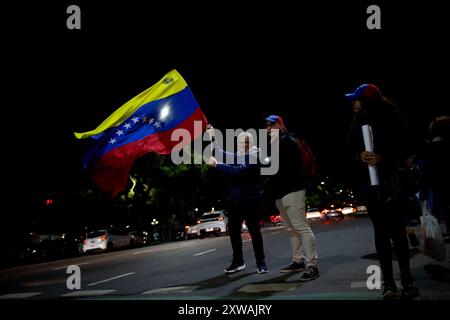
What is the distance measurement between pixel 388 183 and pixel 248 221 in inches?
110

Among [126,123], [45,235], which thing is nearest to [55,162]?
[45,235]

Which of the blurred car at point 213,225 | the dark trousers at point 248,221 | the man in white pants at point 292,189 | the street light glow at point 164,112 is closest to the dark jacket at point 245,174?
the dark trousers at point 248,221

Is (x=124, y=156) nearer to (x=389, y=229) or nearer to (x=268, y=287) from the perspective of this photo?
(x=268, y=287)

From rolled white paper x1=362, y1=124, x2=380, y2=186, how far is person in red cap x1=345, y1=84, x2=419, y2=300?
3cm

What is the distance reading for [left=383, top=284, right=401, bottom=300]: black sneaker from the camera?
13.5ft

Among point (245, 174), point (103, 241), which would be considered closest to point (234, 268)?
point (245, 174)

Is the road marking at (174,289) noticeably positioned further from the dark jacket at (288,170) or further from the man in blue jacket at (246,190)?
the dark jacket at (288,170)

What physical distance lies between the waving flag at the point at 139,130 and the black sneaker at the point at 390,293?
11.9 ft

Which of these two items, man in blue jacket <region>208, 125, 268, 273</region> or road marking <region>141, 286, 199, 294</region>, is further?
man in blue jacket <region>208, 125, 268, 273</region>

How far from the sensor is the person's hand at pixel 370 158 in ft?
14.4

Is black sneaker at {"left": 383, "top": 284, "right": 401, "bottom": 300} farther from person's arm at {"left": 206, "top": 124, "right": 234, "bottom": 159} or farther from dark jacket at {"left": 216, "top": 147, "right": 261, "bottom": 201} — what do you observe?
person's arm at {"left": 206, "top": 124, "right": 234, "bottom": 159}

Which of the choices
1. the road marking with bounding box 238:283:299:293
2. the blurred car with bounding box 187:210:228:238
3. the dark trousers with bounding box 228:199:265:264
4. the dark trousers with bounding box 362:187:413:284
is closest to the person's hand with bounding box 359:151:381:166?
the dark trousers with bounding box 362:187:413:284

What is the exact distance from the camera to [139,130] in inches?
277
